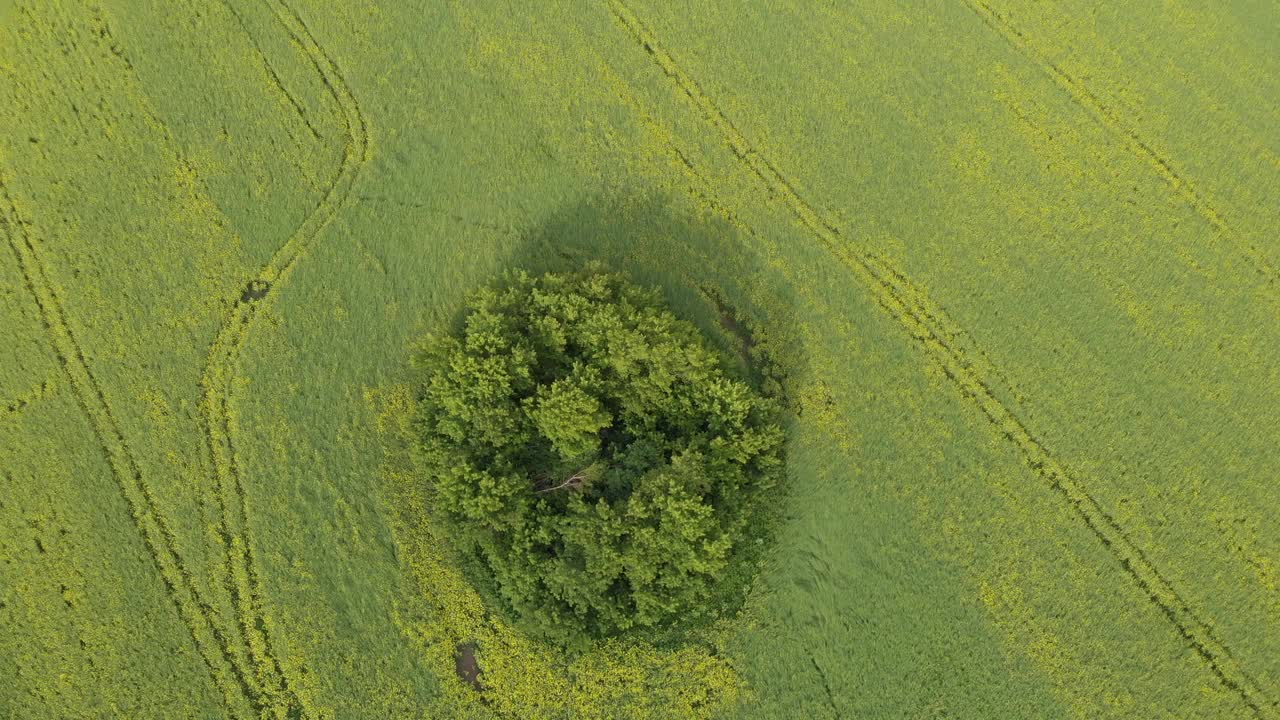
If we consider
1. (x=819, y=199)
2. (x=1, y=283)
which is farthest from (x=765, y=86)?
(x=1, y=283)

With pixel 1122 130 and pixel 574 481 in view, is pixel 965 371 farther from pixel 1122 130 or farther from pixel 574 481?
pixel 574 481

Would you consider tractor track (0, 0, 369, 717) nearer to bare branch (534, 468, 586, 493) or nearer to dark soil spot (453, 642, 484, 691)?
dark soil spot (453, 642, 484, 691)

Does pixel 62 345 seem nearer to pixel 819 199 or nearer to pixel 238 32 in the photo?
pixel 238 32

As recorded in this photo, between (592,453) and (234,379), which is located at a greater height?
(592,453)

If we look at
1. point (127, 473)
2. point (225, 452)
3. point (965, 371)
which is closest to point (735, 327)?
point (965, 371)

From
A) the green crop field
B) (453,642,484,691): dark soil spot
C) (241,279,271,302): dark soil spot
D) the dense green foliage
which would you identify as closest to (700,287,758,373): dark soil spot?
the green crop field

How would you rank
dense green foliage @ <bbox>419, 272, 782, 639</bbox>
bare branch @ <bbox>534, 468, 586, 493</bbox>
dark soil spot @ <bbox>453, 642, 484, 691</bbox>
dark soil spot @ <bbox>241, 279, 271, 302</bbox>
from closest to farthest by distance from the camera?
dense green foliage @ <bbox>419, 272, 782, 639</bbox>, bare branch @ <bbox>534, 468, 586, 493</bbox>, dark soil spot @ <bbox>453, 642, 484, 691</bbox>, dark soil spot @ <bbox>241, 279, 271, 302</bbox>
